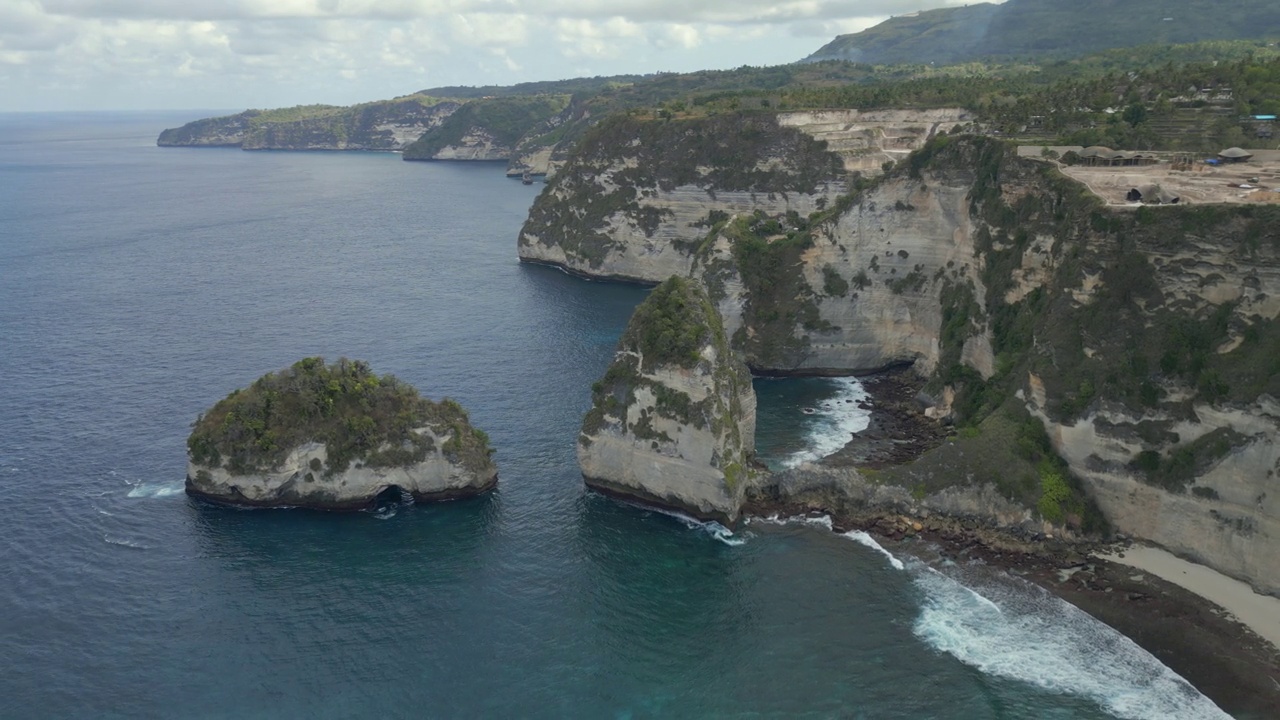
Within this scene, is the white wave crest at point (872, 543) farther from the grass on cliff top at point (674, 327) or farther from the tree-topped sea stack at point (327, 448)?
the tree-topped sea stack at point (327, 448)

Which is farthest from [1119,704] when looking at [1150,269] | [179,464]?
[179,464]

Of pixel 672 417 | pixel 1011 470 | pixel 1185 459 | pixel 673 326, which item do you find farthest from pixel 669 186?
pixel 1185 459

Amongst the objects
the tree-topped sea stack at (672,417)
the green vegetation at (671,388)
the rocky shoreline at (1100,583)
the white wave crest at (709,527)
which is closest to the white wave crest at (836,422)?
the rocky shoreline at (1100,583)

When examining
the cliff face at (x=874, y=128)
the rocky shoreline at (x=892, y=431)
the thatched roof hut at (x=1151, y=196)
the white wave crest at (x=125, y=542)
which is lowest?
the white wave crest at (x=125, y=542)

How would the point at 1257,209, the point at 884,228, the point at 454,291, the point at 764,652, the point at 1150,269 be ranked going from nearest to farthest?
1. the point at 764,652
2. the point at 1257,209
3. the point at 1150,269
4. the point at 884,228
5. the point at 454,291

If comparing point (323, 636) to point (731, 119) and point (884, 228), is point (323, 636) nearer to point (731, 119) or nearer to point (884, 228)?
point (884, 228)
